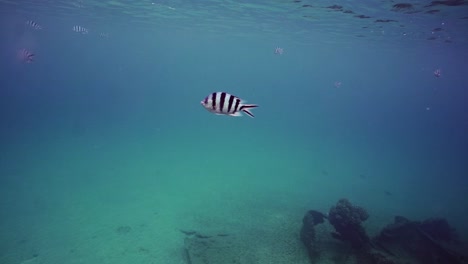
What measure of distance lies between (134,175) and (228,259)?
15.4 metres

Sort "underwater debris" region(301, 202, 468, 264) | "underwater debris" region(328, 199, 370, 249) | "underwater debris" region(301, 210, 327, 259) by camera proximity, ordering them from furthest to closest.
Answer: "underwater debris" region(301, 210, 327, 259) < "underwater debris" region(328, 199, 370, 249) < "underwater debris" region(301, 202, 468, 264)

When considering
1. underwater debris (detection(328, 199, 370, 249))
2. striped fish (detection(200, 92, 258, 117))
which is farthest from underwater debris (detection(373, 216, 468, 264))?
striped fish (detection(200, 92, 258, 117))

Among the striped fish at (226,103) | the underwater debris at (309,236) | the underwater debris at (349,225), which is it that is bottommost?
the underwater debris at (309,236)

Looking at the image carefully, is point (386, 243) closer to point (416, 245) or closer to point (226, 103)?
point (416, 245)

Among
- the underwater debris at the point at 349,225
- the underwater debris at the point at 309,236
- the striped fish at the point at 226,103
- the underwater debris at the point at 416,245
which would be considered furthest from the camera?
the underwater debris at the point at 309,236

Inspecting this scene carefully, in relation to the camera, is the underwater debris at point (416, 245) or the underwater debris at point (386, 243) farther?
the underwater debris at point (416, 245)

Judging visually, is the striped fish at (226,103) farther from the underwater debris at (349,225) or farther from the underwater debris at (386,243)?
the underwater debris at (349,225)

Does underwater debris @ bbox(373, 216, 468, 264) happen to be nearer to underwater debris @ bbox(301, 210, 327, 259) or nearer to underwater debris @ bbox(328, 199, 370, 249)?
underwater debris @ bbox(328, 199, 370, 249)

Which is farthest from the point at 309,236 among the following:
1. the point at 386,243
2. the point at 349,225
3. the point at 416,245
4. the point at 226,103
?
the point at 226,103

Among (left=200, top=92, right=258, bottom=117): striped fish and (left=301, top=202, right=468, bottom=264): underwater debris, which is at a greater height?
(left=200, top=92, right=258, bottom=117): striped fish

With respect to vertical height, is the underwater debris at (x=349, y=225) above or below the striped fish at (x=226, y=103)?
below

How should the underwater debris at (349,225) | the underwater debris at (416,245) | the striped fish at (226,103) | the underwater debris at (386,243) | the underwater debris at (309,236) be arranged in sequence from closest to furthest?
the striped fish at (226,103)
the underwater debris at (386,243)
the underwater debris at (416,245)
the underwater debris at (349,225)
the underwater debris at (309,236)

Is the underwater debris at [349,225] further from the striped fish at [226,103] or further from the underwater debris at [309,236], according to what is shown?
the striped fish at [226,103]

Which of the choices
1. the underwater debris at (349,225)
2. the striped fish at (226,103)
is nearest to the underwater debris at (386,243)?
the underwater debris at (349,225)
